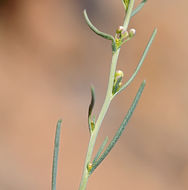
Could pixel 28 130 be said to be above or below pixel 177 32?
below

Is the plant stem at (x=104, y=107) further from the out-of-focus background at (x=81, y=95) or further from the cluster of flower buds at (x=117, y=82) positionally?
the out-of-focus background at (x=81, y=95)

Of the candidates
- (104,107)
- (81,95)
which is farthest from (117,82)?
(81,95)

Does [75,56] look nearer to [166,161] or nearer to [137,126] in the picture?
[137,126]

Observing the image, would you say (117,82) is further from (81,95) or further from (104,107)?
(81,95)

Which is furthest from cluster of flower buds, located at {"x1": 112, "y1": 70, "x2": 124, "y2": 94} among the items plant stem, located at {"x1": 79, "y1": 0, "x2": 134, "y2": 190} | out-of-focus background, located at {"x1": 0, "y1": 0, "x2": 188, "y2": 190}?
out-of-focus background, located at {"x1": 0, "y1": 0, "x2": 188, "y2": 190}

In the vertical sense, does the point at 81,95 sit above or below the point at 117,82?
below

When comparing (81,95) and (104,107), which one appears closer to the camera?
(104,107)

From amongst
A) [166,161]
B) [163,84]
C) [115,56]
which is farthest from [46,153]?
[115,56]

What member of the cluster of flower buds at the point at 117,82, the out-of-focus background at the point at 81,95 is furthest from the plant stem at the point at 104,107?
the out-of-focus background at the point at 81,95
